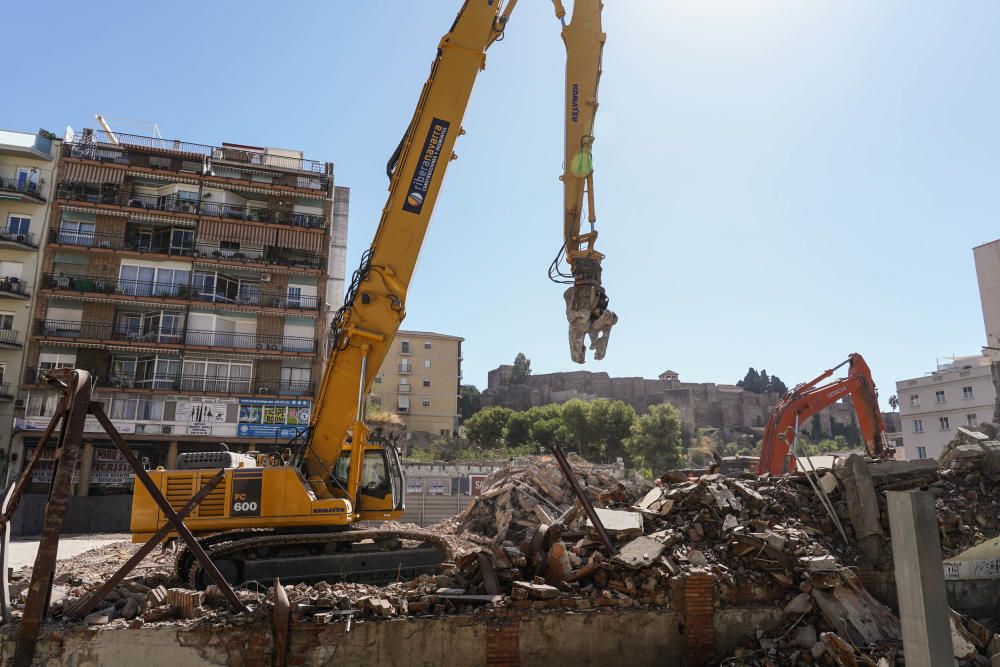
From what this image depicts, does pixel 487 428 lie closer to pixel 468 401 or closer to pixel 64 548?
pixel 468 401

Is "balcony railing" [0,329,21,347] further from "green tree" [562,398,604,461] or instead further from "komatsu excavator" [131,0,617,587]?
"green tree" [562,398,604,461]

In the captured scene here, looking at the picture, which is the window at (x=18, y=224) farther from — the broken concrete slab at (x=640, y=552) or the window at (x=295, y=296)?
the broken concrete slab at (x=640, y=552)

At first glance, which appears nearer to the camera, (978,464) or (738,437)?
(978,464)

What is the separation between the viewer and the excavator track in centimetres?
989

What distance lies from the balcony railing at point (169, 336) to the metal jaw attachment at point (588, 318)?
27.3m

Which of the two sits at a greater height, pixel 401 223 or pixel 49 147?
pixel 49 147

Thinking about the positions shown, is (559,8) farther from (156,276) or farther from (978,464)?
(156,276)

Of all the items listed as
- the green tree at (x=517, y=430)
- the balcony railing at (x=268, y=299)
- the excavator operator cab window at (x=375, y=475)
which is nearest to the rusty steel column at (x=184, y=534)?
the excavator operator cab window at (x=375, y=475)

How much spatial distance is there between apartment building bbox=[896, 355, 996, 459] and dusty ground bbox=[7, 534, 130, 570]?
48352 mm

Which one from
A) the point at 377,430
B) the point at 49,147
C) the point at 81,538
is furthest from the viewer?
the point at 49,147

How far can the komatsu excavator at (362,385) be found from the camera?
1015cm

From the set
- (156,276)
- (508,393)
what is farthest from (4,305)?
(508,393)

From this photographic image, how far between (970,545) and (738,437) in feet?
263

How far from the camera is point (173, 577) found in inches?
409
